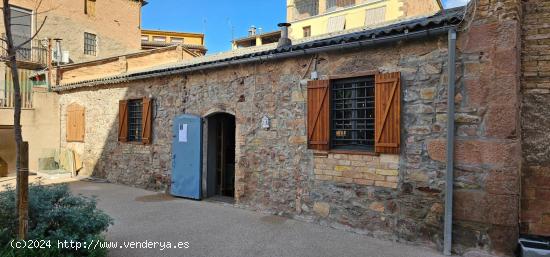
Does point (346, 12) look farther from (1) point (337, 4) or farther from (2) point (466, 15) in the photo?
(2) point (466, 15)

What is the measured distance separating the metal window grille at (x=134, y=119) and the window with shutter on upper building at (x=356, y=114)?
587 cm

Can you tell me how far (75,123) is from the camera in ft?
38.2

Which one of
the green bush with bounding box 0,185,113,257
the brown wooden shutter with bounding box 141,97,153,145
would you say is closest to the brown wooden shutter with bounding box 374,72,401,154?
the green bush with bounding box 0,185,113,257

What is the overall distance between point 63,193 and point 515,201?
228 inches

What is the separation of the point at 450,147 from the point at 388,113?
97cm

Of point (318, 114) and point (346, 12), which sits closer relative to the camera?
point (318, 114)

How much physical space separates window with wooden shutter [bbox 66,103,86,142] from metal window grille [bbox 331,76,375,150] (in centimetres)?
954

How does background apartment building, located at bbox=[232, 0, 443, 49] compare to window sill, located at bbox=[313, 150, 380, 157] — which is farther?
background apartment building, located at bbox=[232, 0, 443, 49]

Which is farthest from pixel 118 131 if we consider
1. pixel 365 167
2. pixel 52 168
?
pixel 365 167

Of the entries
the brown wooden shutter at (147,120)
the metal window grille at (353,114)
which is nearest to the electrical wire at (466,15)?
the metal window grille at (353,114)

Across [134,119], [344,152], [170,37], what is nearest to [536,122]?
[344,152]

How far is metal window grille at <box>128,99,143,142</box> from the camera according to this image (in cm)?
959

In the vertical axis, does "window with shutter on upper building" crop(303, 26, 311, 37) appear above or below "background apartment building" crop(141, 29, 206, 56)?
below

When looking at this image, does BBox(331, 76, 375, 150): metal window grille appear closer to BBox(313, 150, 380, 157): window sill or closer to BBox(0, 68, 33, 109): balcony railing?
BBox(313, 150, 380, 157): window sill
